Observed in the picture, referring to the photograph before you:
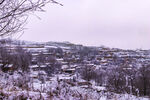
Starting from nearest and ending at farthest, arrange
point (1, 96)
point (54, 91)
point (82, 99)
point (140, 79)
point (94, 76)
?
1. point (1, 96)
2. point (82, 99)
3. point (54, 91)
4. point (140, 79)
5. point (94, 76)

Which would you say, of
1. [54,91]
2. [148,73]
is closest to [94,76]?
[148,73]

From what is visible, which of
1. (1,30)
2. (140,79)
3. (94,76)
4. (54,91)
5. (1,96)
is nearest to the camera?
(1,30)

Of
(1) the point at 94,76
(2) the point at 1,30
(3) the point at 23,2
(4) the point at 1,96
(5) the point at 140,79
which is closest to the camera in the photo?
(3) the point at 23,2

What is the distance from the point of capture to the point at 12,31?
2.02 meters

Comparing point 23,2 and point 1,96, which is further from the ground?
point 23,2

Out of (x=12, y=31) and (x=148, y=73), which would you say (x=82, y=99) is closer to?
(x=12, y=31)

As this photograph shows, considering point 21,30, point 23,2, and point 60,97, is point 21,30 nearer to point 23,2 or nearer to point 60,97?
point 23,2

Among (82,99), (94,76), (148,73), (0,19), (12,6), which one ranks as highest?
(12,6)

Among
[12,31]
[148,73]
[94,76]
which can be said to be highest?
[12,31]

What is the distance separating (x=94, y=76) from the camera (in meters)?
32.7

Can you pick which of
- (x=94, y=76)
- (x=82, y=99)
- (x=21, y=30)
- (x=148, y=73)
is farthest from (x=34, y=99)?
(x=94, y=76)

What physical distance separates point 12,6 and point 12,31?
30 cm

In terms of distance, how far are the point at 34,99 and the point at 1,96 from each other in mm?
419

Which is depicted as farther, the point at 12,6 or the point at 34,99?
the point at 34,99
